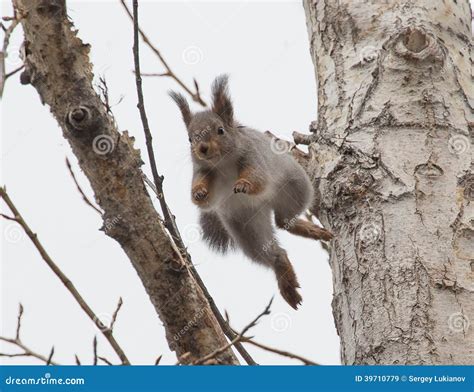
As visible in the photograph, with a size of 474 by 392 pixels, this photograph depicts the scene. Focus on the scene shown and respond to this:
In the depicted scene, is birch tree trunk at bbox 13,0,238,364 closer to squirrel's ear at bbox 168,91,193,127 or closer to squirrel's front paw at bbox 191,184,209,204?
squirrel's front paw at bbox 191,184,209,204

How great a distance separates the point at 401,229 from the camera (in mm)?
2359

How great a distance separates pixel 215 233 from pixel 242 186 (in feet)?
2.49

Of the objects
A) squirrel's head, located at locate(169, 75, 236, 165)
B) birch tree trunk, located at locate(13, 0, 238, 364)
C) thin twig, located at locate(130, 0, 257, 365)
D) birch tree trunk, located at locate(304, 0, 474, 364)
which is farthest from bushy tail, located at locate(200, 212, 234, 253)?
birch tree trunk, located at locate(13, 0, 238, 364)

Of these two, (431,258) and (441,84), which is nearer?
(431,258)

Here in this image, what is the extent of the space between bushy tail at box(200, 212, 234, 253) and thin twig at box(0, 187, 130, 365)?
224cm

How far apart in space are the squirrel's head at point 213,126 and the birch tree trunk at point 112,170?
162cm

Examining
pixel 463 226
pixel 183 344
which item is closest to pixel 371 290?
pixel 463 226

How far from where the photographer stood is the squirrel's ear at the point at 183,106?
158 inches

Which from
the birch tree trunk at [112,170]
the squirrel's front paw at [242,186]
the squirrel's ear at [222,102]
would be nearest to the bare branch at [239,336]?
the birch tree trunk at [112,170]

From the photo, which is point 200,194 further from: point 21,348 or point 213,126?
point 21,348

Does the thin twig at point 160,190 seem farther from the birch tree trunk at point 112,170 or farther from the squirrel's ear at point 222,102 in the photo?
the squirrel's ear at point 222,102

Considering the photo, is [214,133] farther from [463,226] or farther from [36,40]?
[36,40]

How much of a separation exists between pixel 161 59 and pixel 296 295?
1215mm

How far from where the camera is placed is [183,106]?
13.3ft
